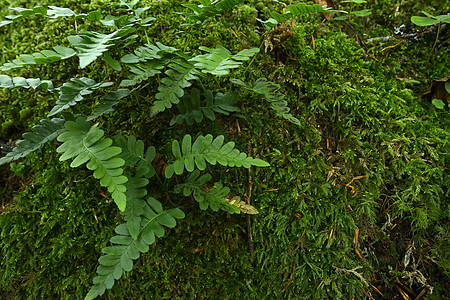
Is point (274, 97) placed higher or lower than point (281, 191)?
higher

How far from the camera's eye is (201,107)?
7.29 feet

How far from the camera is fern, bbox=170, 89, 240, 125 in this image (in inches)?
85.7

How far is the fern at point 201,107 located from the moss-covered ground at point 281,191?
181mm

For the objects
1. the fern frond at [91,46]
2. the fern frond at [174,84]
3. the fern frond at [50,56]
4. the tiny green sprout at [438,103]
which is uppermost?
the fern frond at [91,46]

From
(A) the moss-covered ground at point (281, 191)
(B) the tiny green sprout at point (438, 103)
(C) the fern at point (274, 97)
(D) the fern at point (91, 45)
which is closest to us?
(D) the fern at point (91, 45)

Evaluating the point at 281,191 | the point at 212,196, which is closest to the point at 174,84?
the point at 212,196

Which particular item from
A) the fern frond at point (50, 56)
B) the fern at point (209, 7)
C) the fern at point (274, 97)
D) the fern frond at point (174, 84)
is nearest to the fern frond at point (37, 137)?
the fern frond at point (50, 56)

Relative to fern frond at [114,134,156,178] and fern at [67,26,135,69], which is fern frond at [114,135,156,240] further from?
fern at [67,26,135,69]

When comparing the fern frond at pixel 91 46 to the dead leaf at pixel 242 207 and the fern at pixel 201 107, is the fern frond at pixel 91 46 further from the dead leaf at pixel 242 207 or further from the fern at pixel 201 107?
the dead leaf at pixel 242 207

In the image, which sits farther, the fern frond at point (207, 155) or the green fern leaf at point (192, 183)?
the green fern leaf at point (192, 183)

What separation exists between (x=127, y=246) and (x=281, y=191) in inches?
46.2

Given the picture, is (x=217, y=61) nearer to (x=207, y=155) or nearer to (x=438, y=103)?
(x=207, y=155)

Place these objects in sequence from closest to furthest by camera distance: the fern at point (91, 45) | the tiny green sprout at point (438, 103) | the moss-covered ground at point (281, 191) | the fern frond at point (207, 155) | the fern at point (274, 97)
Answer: the fern at point (91, 45), the fern frond at point (207, 155), the fern at point (274, 97), the moss-covered ground at point (281, 191), the tiny green sprout at point (438, 103)

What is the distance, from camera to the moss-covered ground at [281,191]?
2.26 meters
